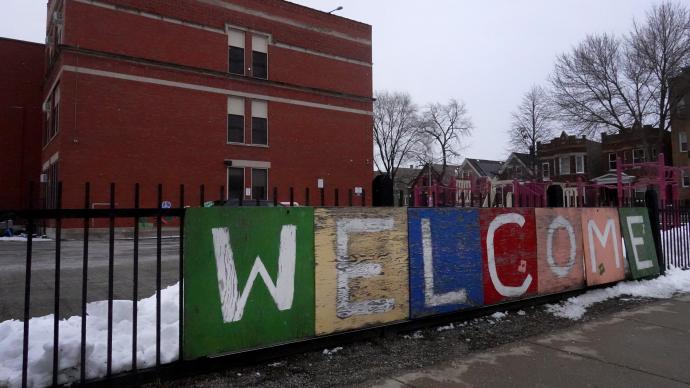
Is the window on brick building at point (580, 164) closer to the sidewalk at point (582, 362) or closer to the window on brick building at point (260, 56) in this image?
the window on brick building at point (260, 56)

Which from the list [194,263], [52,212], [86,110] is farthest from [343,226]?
[86,110]

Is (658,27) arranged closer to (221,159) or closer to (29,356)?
(221,159)

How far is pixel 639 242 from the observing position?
8281mm

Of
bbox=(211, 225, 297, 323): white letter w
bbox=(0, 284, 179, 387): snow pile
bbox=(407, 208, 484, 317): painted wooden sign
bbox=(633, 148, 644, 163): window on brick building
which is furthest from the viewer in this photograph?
bbox=(633, 148, 644, 163): window on brick building

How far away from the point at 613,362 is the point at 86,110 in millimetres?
23254

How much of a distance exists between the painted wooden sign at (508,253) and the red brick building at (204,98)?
52.0 ft

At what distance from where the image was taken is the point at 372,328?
16.3ft

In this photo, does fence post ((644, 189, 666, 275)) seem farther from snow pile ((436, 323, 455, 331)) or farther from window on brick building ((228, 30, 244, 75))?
window on brick building ((228, 30, 244, 75))

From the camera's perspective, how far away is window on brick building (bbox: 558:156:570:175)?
5356cm

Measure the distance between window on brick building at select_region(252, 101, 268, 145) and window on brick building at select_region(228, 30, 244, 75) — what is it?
2.06 meters

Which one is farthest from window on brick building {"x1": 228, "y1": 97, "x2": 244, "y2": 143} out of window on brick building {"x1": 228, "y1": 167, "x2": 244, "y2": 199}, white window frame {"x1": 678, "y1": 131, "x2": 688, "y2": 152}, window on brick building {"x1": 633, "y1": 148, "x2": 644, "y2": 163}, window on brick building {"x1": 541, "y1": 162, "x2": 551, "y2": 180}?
window on brick building {"x1": 541, "y1": 162, "x2": 551, "y2": 180}

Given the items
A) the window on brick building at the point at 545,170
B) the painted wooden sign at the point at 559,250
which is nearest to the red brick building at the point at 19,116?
the painted wooden sign at the point at 559,250

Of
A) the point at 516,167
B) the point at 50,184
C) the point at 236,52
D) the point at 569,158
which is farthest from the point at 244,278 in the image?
the point at 516,167

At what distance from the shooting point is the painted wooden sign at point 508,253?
6.02 meters
